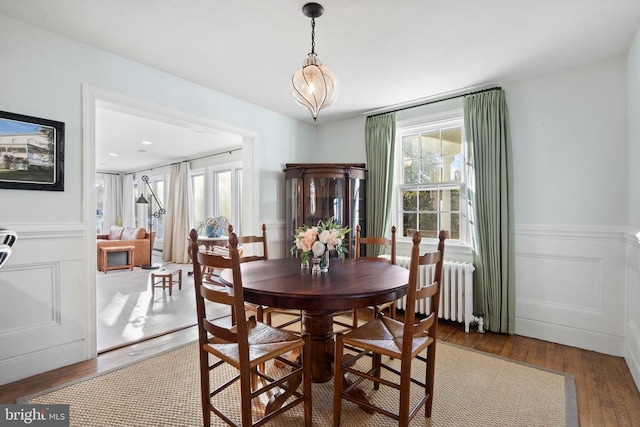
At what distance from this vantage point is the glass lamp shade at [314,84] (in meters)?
2.04

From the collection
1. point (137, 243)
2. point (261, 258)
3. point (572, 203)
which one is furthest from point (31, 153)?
point (137, 243)

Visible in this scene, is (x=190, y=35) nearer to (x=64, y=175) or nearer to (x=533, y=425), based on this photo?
(x=64, y=175)

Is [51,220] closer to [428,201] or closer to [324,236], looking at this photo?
[324,236]

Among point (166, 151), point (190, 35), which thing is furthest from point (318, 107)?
point (166, 151)

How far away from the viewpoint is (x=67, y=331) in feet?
7.98

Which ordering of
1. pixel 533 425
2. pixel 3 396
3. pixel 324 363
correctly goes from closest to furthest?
pixel 533 425, pixel 3 396, pixel 324 363

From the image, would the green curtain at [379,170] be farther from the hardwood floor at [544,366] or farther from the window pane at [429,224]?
the hardwood floor at [544,366]

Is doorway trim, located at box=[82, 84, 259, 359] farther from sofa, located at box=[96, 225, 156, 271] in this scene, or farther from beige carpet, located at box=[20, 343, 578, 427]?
sofa, located at box=[96, 225, 156, 271]

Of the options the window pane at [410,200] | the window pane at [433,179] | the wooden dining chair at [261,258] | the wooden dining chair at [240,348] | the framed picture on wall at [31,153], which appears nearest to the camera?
the wooden dining chair at [240,348]

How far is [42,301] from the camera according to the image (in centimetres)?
234

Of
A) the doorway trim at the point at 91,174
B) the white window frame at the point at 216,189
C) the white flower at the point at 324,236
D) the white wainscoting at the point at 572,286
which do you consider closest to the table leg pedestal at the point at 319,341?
the white flower at the point at 324,236

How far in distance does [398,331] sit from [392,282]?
28 centimetres

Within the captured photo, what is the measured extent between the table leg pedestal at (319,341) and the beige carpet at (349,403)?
8 centimetres

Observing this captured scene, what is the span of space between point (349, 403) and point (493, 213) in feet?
7.20
